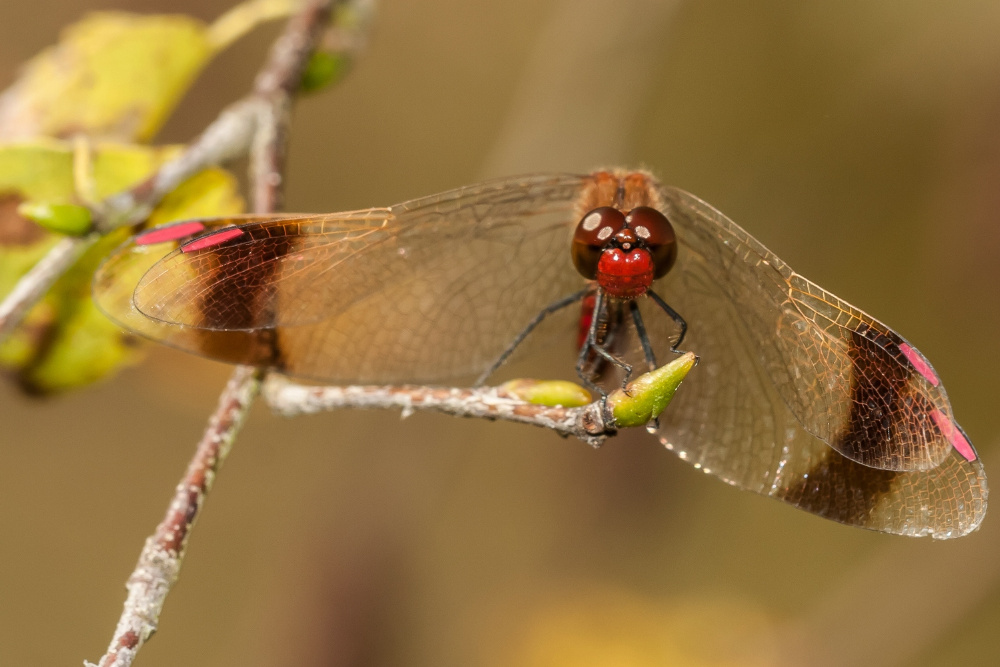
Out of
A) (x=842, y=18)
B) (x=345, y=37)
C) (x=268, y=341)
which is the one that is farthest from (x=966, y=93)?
(x=268, y=341)

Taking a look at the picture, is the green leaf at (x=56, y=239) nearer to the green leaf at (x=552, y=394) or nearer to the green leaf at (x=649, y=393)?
the green leaf at (x=552, y=394)

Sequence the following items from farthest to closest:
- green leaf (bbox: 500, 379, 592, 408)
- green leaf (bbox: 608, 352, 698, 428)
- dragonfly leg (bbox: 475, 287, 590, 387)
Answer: dragonfly leg (bbox: 475, 287, 590, 387)
green leaf (bbox: 500, 379, 592, 408)
green leaf (bbox: 608, 352, 698, 428)

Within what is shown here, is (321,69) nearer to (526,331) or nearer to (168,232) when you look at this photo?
(168,232)

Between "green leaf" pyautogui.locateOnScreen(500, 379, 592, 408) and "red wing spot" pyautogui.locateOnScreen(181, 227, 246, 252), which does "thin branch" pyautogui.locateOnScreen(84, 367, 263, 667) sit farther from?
"green leaf" pyautogui.locateOnScreen(500, 379, 592, 408)

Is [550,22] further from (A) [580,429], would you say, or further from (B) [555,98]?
(A) [580,429]

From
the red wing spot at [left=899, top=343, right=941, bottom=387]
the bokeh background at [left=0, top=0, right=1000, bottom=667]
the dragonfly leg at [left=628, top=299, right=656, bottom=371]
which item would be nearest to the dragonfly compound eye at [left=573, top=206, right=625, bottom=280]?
the dragonfly leg at [left=628, top=299, right=656, bottom=371]

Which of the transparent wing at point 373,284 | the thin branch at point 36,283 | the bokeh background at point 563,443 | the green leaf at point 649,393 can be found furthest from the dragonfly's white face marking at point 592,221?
the bokeh background at point 563,443
